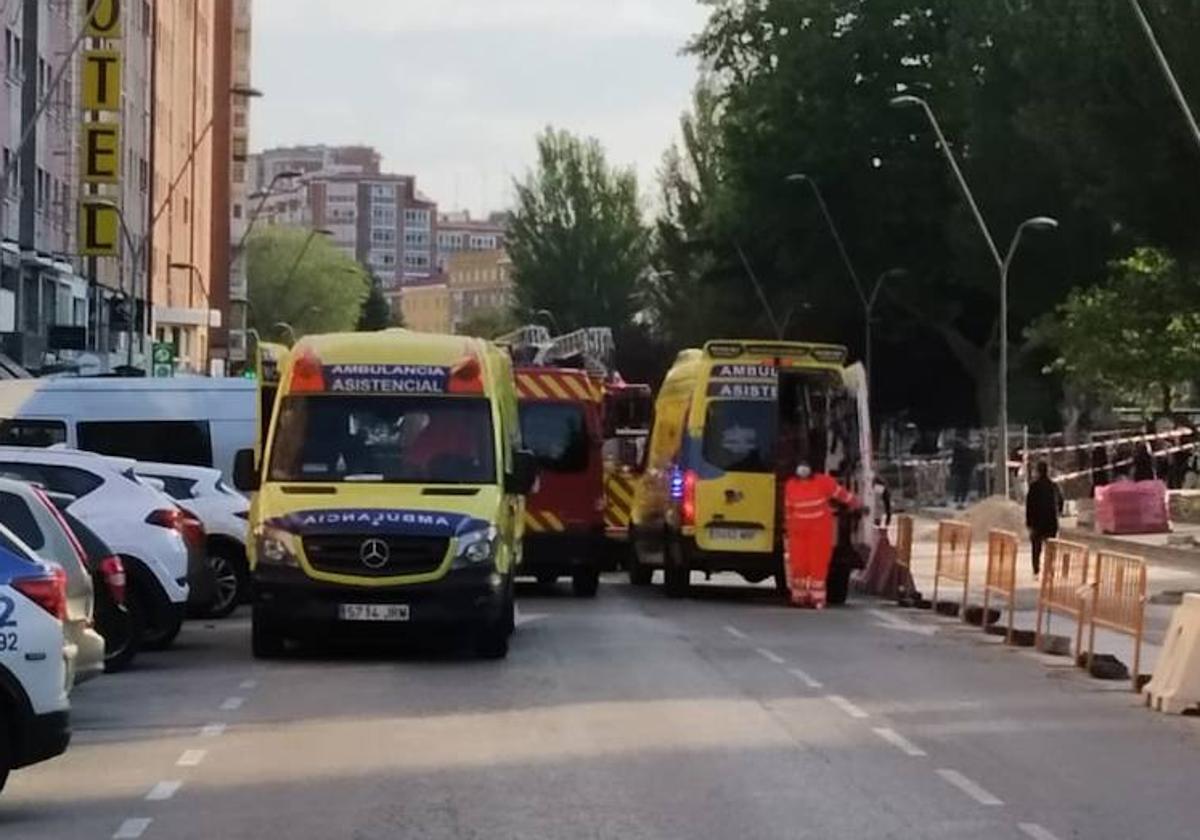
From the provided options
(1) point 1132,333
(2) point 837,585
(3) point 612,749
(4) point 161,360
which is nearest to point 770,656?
(3) point 612,749

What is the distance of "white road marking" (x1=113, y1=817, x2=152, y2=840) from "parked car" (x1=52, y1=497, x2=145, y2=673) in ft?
18.9

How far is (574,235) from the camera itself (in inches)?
4860

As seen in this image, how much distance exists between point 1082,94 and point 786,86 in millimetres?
29762

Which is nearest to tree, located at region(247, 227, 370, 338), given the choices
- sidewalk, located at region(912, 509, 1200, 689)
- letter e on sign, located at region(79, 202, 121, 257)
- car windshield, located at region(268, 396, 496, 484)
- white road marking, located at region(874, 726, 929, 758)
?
letter e on sign, located at region(79, 202, 121, 257)

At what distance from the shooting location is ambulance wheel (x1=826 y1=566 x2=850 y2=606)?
1233 inches

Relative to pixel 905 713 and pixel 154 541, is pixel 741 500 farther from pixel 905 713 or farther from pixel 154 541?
pixel 905 713

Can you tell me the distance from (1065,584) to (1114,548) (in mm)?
23584

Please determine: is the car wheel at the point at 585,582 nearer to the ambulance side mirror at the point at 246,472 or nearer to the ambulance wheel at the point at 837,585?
the ambulance wheel at the point at 837,585

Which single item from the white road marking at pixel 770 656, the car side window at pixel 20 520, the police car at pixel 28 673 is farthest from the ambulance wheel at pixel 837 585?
the police car at pixel 28 673

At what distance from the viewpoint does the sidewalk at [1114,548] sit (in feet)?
84.4

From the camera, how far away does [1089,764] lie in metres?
15.4

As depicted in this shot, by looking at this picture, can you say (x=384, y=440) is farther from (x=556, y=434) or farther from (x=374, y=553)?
(x=556, y=434)

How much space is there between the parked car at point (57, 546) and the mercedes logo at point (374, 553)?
4.76 meters

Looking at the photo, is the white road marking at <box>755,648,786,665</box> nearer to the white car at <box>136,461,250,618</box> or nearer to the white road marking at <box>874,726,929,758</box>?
the white road marking at <box>874,726,929,758</box>
